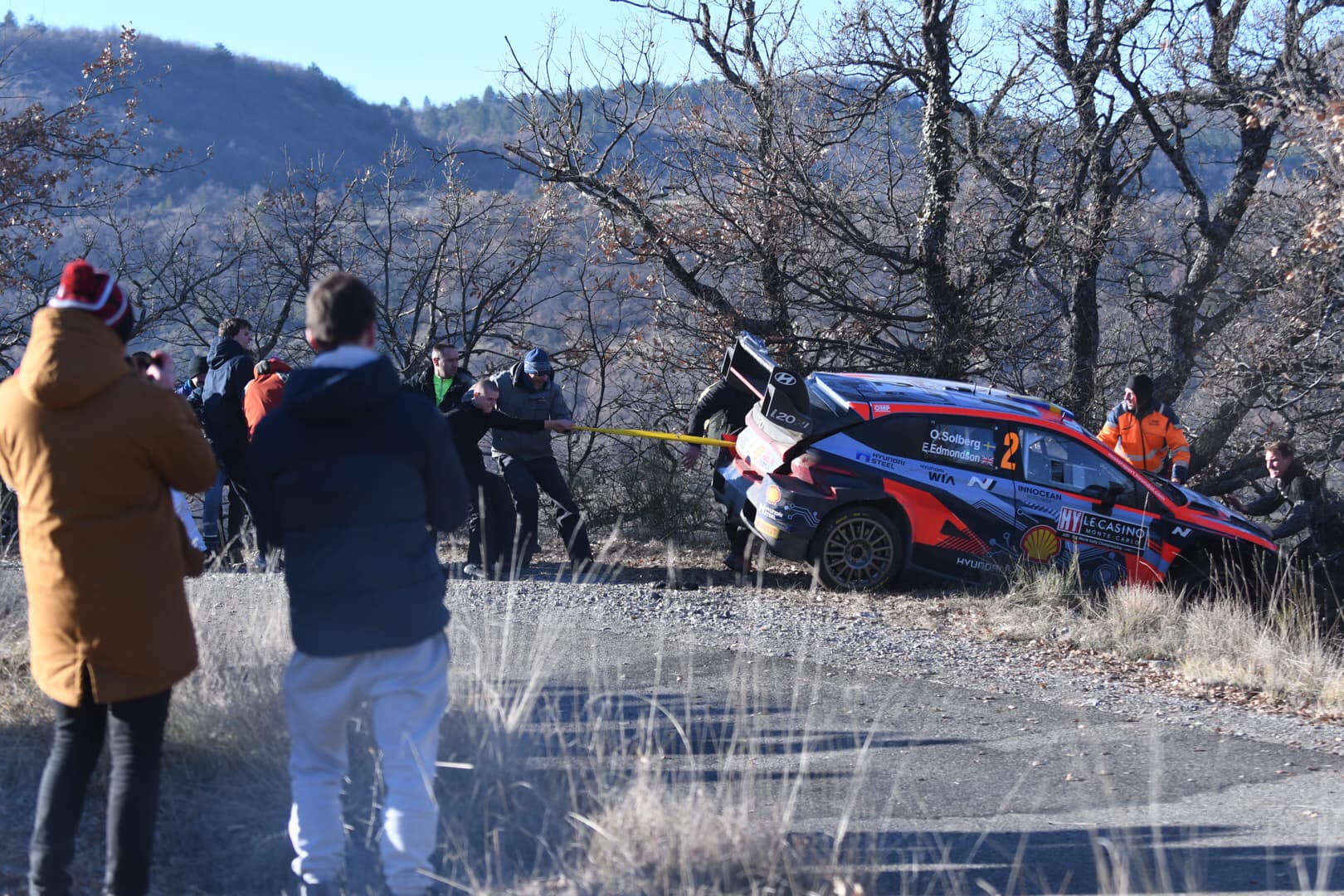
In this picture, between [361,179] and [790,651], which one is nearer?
[790,651]

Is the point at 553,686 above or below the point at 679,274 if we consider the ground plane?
below

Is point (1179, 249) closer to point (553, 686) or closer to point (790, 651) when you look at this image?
point (790, 651)

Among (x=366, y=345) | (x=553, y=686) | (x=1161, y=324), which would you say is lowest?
(x=553, y=686)

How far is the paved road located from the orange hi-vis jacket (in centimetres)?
513

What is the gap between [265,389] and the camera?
28.2ft

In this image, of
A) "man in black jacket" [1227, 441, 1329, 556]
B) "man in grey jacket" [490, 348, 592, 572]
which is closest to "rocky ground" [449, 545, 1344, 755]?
"man in grey jacket" [490, 348, 592, 572]

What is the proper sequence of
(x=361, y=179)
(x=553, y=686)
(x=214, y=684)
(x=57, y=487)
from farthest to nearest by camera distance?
(x=361, y=179) < (x=553, y=686) < (x=214, y=684) < (x=57, y=487)

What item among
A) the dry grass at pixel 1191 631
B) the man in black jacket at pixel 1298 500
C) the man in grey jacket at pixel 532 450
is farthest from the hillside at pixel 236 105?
the dry grass at pixel 1191 631

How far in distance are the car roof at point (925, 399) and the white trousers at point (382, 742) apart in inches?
257

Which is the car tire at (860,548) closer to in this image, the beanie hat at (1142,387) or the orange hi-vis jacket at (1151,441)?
the orange hi-vis jacket at (1151,441)

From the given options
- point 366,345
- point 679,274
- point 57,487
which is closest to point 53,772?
point 57,487

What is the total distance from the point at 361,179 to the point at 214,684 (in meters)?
13.0

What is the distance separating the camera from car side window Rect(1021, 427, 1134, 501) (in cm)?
961

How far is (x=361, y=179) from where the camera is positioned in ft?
55.8
